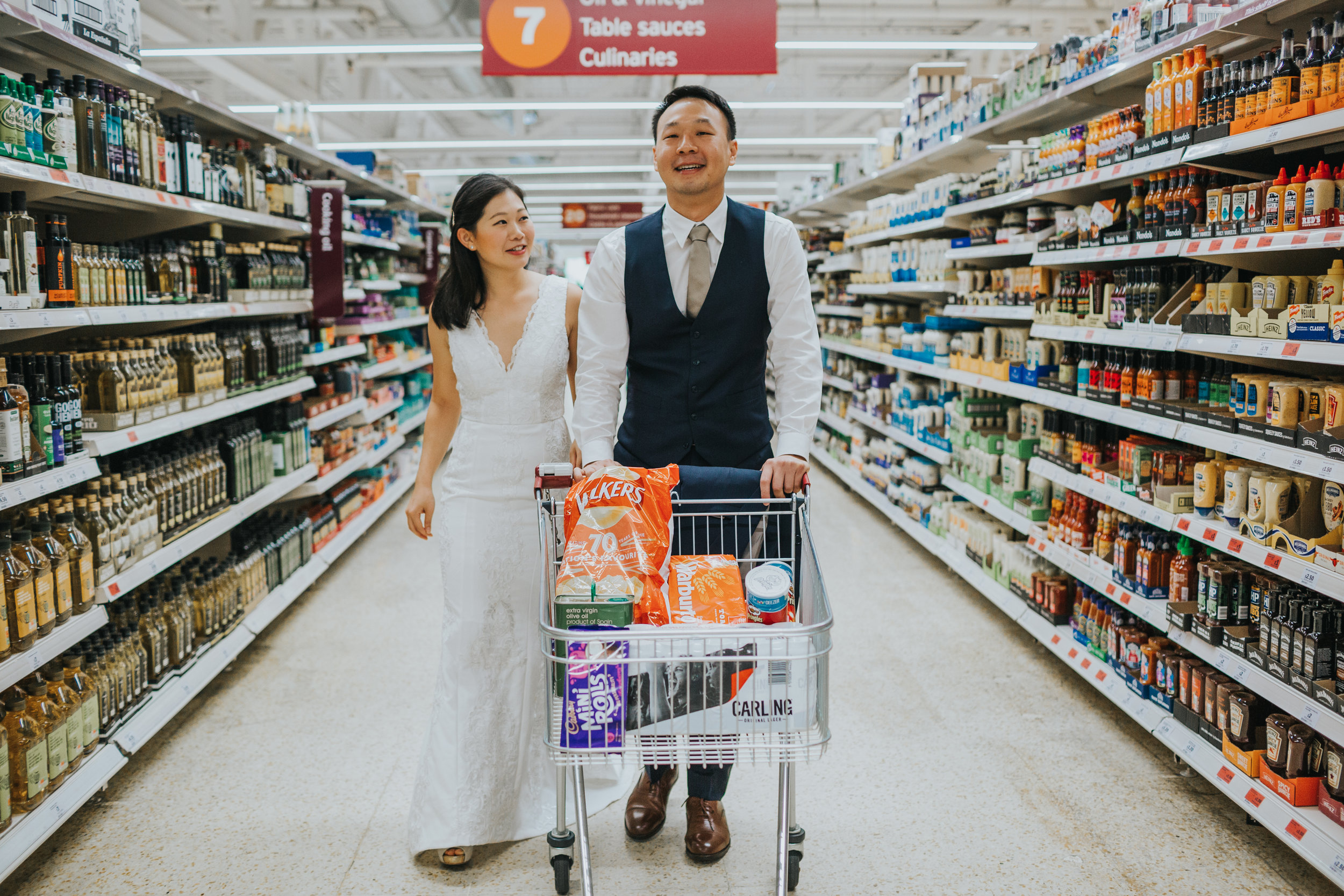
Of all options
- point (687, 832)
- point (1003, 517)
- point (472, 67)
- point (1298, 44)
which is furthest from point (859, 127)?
point (687, 832)

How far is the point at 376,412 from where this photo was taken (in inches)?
273

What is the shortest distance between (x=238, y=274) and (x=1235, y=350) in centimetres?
391

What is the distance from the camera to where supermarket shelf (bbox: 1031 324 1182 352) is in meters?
3.04

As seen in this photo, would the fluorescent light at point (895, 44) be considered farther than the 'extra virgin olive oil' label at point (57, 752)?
Yes

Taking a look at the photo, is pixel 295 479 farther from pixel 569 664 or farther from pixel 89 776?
pixel 569 664

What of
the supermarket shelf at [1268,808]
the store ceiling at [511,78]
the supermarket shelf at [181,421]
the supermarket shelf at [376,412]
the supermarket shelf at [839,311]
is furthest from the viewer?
the store ceiling at [511,78]

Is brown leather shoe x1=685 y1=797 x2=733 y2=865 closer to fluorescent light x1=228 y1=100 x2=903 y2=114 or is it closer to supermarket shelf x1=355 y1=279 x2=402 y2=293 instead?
supermarket shelf x1=355 y1=279 x2=402 y2=293

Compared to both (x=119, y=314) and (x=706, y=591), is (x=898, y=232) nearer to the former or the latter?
(x=119, y=314)

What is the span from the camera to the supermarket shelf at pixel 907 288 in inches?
210

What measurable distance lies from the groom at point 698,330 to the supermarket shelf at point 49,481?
1.42m

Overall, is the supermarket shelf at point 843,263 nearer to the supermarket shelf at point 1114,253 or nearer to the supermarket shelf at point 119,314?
the supermarket shelf at point 1114,253

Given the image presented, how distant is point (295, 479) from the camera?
480cm

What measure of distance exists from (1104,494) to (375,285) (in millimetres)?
4973

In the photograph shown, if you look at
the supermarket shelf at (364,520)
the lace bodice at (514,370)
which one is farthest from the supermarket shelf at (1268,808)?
the supermarket shelf at (364,520)
